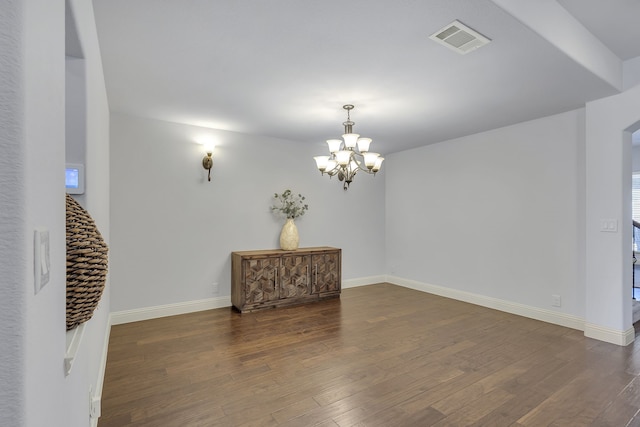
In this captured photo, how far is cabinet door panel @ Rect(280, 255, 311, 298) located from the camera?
14.8ft

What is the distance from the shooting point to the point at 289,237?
477 centimetres

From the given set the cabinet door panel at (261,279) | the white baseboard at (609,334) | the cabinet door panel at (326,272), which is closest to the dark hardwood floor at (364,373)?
the white baseboard at (609,334)

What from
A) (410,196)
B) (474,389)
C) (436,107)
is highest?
(436,107)

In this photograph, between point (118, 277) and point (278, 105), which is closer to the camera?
point (278, 105)

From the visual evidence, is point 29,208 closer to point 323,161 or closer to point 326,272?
point 323,161

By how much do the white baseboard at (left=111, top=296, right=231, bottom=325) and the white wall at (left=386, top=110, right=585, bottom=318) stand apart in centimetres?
317

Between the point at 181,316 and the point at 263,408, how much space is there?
230 cm

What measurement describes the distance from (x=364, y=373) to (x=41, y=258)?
96.9 inches

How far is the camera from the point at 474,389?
2.40 m

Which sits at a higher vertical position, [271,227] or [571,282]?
[271,227]

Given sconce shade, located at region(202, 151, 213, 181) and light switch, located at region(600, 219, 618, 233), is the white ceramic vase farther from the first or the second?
light switch, located at region(600, 219, 618, 233)

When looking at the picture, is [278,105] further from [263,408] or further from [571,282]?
[571,282]

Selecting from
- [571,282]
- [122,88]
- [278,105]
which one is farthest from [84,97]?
[571,282]

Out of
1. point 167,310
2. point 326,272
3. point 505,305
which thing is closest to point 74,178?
point 167,310
